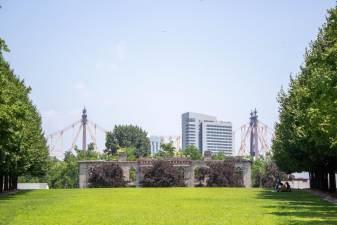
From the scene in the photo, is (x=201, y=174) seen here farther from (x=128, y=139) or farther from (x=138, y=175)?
(x=128, y=139)

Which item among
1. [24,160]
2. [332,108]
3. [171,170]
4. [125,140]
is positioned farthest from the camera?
[125,140]

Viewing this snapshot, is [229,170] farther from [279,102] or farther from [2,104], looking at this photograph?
[2,104]

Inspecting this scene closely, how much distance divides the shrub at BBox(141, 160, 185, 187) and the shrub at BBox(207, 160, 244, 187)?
7.48m

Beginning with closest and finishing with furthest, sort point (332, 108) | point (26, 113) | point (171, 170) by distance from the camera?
point (332, 108) → point (26, 113) → point (171, 170)

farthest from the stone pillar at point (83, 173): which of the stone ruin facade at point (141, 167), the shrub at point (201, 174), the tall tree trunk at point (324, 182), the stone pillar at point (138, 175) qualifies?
the tall tree trunk at point (324, 182)

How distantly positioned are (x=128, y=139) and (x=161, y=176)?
237 ft

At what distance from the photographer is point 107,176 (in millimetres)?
119188

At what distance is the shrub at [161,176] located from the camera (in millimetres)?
118125

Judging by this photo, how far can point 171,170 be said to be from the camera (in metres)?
119

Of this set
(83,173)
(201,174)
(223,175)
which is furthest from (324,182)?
(83,173)

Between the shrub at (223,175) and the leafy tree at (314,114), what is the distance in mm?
43063

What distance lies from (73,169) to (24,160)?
102m

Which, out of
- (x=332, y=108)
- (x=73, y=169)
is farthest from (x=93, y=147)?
(x=332, y=108)

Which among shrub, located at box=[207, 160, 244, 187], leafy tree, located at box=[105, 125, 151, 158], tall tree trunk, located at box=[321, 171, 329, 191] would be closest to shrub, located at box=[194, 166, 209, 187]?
shrub, located at box=[207, 160, 244, 187]
